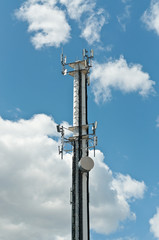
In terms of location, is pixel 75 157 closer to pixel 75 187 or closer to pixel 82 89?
pixel 75 187

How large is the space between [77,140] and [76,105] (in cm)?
510

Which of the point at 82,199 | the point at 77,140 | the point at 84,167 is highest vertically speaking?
the point at 77,140

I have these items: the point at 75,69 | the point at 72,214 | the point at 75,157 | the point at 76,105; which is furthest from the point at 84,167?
the point at 75,69

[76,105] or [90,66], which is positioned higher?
[90,66]

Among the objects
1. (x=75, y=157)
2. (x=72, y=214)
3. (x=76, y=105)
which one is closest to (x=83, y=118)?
(x=76, y=105)

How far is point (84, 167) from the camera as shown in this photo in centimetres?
4922

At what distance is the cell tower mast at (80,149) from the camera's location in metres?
48.3

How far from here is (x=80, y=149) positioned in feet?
169

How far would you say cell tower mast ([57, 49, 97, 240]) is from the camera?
1902 inches

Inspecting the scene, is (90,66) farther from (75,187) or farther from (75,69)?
(75,187)

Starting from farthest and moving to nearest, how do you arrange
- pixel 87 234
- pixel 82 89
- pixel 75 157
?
pixel 82 89 < pixel 75 157 < pixel 87 234

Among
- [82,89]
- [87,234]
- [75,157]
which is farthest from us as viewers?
[82,89]

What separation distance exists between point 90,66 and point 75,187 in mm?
17332

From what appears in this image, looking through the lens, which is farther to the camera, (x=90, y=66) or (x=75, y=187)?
(x=90, y=66)
